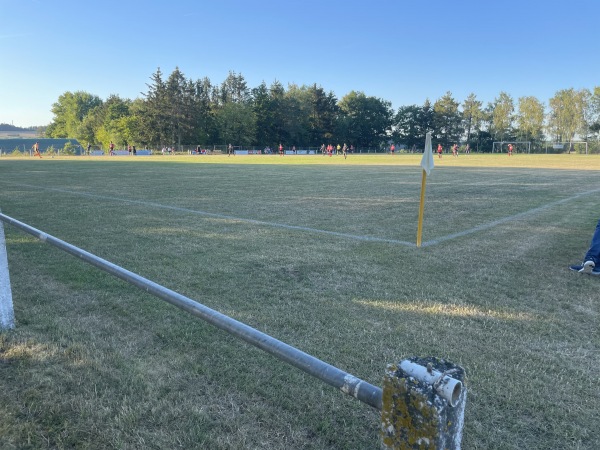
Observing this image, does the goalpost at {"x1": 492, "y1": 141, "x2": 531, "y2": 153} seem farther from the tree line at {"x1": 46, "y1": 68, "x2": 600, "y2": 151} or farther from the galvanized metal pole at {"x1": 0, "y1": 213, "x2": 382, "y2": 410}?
the galvanized metal pole at {"x1": 0, "y1": 213, "x2": 382, "y2": 410}

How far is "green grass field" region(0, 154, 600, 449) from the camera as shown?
2.60 meters

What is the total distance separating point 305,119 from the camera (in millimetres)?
109000

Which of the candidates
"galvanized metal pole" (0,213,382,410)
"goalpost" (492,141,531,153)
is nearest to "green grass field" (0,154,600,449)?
"galvanized metal pole" (0,213,382,410)

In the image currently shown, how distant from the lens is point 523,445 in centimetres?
245

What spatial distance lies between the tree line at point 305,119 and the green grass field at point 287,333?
91.0 metres

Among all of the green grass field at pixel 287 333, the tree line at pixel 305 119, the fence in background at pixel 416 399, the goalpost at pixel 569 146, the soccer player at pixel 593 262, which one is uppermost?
the tree line at pixel 305 119

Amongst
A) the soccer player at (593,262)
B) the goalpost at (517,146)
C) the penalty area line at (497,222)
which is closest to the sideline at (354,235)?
the penalty area line at (497,222)

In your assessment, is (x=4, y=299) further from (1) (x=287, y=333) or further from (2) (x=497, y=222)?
(2) (x=497, y=222)

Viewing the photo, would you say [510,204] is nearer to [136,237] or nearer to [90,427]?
[136,237]

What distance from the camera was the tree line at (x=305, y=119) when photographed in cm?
9431

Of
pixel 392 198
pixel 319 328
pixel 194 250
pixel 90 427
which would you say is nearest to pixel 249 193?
pixel 392 198

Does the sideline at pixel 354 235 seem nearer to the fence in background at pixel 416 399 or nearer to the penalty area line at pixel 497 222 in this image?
the penalty area line at pixel 497 222

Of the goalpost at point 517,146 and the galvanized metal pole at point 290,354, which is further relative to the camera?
the goalpost at point 517,146

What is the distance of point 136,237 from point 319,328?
16.8 ft
